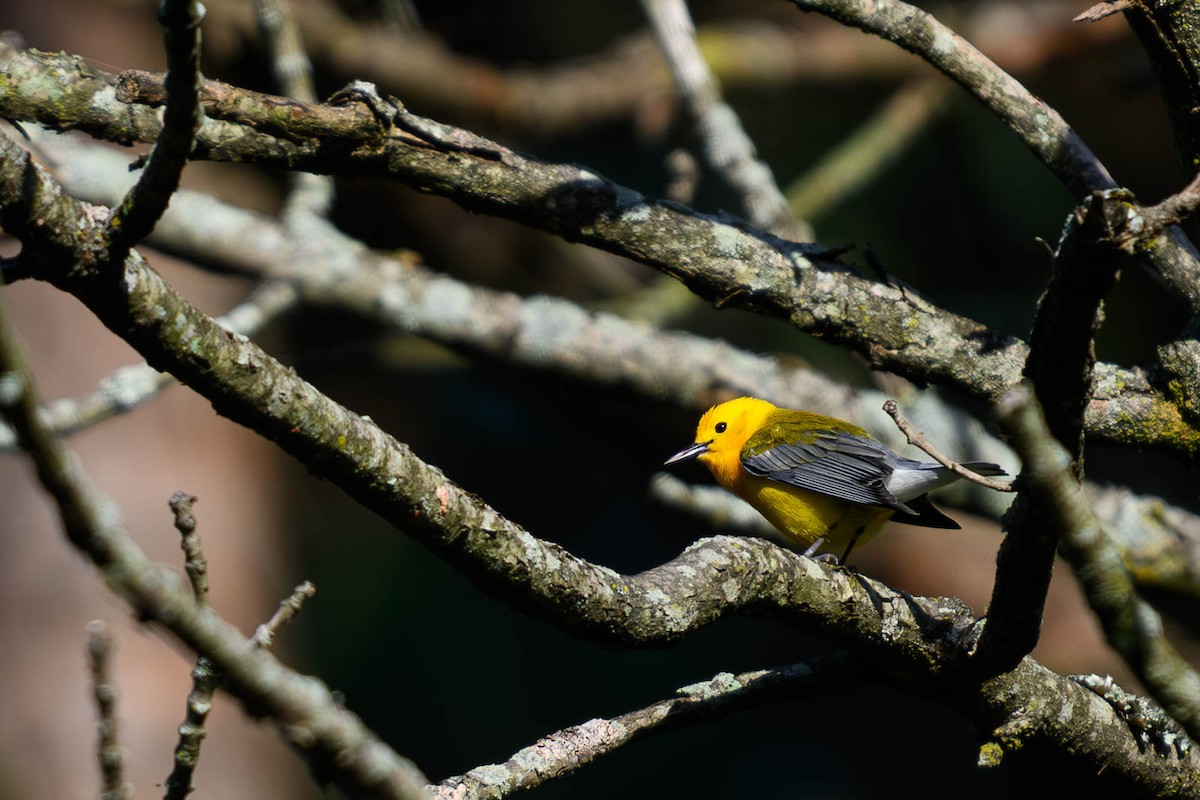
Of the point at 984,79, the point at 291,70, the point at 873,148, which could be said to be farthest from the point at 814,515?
the point at 873,148

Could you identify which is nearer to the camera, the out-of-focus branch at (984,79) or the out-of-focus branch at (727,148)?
the out-of-focus branch at (984,79)

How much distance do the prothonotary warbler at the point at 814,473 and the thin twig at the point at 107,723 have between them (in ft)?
9.29

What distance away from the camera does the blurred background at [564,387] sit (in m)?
5.90

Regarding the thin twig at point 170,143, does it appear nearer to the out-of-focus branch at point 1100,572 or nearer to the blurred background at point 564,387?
the out-of-focus branch at point 1100,572

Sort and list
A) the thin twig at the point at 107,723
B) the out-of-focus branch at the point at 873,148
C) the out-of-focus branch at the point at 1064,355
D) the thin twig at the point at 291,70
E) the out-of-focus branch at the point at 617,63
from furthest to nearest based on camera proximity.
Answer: the out-of-focus branch at the point at 617,63 → the out-of-focus branch at the point at 873,148 → the thin twig at the point at 291,70 → the out-of-focus branch at the point at 1064,355 → the thin twig at the point at 107,723

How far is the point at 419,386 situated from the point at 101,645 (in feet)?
23.8

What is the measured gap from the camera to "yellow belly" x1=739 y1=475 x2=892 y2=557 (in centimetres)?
422

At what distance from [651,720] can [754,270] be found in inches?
43.2

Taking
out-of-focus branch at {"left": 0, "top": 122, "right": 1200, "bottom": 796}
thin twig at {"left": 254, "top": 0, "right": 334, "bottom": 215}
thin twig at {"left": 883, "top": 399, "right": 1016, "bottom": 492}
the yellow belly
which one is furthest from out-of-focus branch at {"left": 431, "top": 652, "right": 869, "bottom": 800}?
thin twig at {"left": 254, "top": 0, "right": 334, "bottom": 215}

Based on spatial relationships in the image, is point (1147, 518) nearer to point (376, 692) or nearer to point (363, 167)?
point (363, 167)

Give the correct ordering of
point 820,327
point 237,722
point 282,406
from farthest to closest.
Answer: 1. point 237,722
2. point 820,327
3. point 282,406

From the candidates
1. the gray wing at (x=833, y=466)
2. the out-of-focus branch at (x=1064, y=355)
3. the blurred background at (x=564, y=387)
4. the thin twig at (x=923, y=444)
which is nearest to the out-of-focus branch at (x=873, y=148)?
the blurred background at (x=564, y=387)

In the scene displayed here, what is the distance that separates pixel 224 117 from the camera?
91.0 inches

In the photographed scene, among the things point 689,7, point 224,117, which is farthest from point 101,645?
point 689,7
